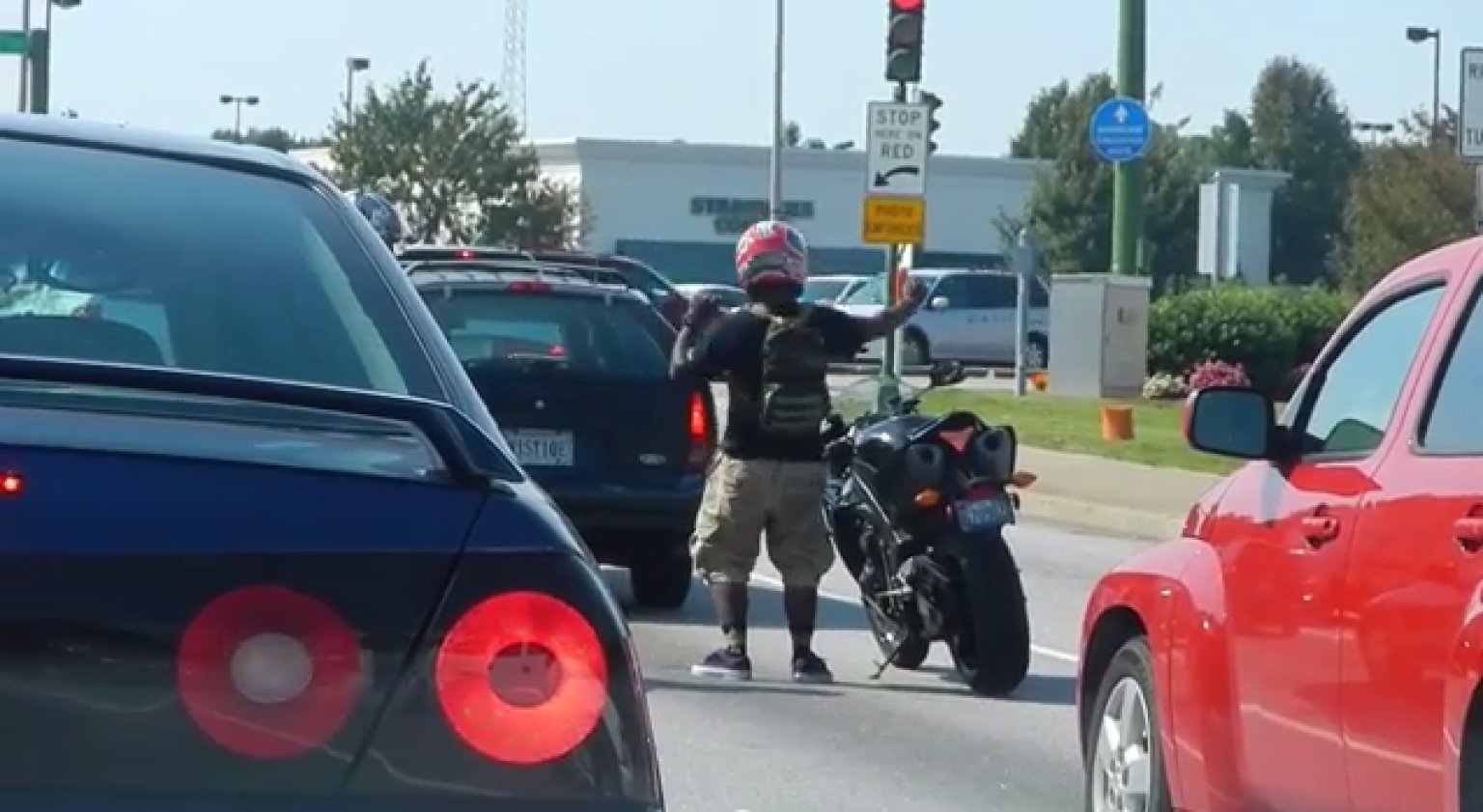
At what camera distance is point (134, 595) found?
322 cm

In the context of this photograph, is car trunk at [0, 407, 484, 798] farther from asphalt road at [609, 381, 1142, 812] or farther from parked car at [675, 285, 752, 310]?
parked car at [675, 285, 752, 310]

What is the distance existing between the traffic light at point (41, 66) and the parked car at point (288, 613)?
30.1m

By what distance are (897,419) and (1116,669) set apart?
4.06 meters

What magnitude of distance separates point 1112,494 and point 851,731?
11.3m

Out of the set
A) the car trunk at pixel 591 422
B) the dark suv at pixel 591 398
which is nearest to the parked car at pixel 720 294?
the dark suv at pixel 591 398

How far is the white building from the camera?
77.6 meters

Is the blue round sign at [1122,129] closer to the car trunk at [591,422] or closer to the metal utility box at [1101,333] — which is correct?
Answer: the metal utility box at [1101,333]

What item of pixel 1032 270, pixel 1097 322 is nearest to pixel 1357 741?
pixel 1097 322

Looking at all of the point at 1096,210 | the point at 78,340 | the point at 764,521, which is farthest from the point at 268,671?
the point at 1096,210

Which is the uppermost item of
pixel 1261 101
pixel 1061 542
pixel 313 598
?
pixel 1261 101

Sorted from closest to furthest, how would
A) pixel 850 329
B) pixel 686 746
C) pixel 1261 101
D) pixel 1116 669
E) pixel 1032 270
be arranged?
pixel 1116 669 → pixel 686 746 → pixel 850 329 → pixel 1032 270 → pixel 1261 101

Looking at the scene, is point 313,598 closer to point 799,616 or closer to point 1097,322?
point 799,616

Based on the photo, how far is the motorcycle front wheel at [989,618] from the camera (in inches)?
428

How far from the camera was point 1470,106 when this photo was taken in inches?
698
